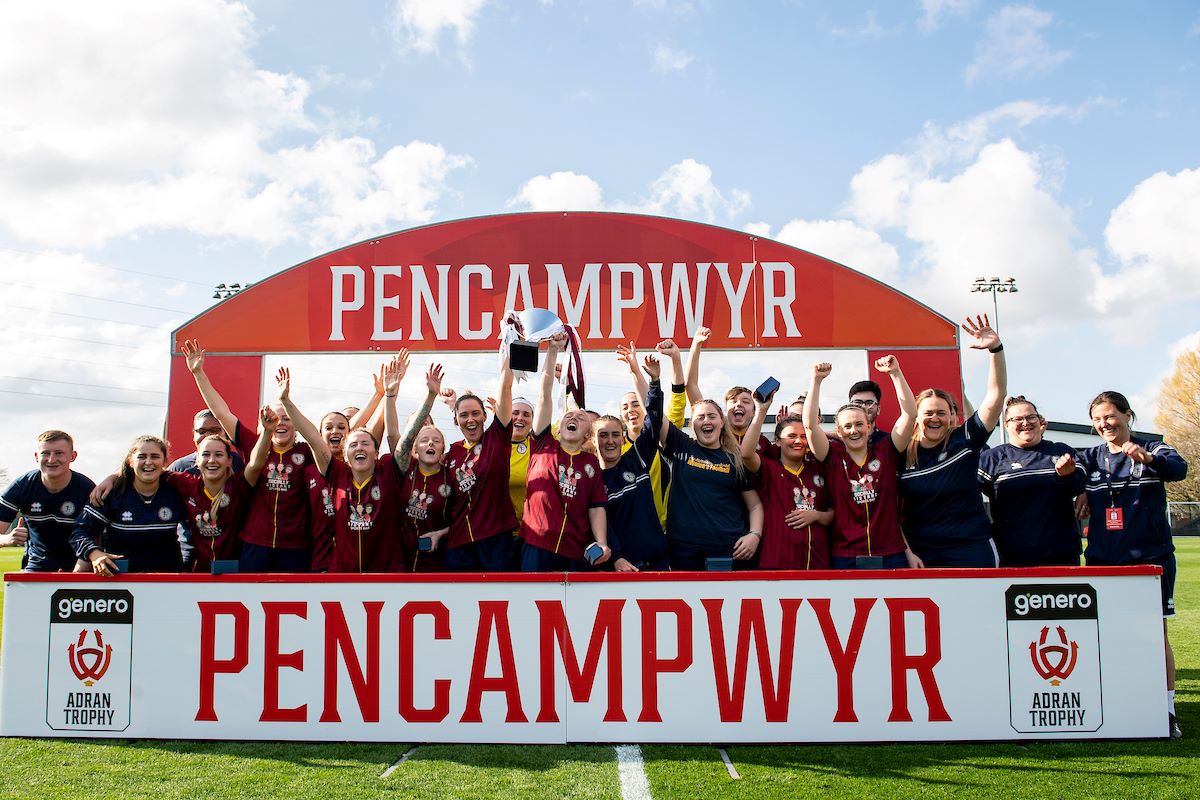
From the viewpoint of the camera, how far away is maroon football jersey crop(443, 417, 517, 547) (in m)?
5.39

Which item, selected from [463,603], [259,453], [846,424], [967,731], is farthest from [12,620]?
[967,731]

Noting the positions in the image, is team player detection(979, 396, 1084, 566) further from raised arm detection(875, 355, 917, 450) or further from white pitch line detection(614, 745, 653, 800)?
white pitch line detection(614, 745, 653, 800)

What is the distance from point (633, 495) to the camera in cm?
544

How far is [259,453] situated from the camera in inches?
213

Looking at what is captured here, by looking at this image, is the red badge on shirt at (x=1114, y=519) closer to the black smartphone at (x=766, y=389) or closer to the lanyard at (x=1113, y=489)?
the lanyard at (x=1113, y=489)

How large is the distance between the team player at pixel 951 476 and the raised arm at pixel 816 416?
19.1 inches

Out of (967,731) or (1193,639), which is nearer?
(967,731)

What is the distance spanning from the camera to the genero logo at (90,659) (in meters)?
4.96

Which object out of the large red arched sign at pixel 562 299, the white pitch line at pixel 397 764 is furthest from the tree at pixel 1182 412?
the white pitch line at pixel 397 764

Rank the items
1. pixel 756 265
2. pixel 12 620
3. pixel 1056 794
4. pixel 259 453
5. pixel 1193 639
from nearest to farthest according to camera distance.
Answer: pixel 1056 794
pixel 12 620
pixel 259 453
pixel 1193 639
pixel 756 265

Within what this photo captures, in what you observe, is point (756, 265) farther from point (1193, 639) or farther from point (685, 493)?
point (1193, 639)

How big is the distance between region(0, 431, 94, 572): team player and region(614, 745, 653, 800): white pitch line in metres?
3.74

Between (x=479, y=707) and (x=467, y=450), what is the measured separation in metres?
1.62

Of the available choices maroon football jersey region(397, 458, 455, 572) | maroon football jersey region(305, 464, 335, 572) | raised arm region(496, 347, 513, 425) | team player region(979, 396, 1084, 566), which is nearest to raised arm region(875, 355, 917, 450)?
team player region(979, 396, 1084, 566)
